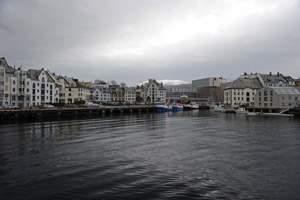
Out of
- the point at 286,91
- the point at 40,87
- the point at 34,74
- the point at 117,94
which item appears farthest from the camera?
the point at 117,94

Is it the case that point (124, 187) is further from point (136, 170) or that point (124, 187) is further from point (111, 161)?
point (111, 161)

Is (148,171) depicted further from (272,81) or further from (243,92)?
(272,81)

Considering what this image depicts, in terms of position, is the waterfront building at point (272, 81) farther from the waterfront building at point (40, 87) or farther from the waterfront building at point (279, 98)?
the waterfront building at point (40, 87)

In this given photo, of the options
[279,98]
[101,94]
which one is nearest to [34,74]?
[101,94]

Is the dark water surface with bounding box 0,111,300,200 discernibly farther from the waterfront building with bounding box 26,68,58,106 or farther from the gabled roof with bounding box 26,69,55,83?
the gabled roof with bounding box 26,69,55,83

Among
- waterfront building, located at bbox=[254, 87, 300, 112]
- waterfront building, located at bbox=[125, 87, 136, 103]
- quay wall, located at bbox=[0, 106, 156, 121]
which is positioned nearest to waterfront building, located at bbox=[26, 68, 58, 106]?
quay wall, located at bbox=[0, 106, 156, 121]

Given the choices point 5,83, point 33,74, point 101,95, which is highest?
point 33,74

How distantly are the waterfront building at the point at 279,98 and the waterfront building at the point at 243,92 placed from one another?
34.7 m

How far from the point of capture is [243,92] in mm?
143625

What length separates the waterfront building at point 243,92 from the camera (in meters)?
143

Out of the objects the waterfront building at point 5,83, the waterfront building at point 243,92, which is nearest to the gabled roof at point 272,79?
the waterfront building at point 243,92

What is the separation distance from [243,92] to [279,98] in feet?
146

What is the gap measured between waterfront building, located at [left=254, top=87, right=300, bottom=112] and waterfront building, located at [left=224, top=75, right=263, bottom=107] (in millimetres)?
34677

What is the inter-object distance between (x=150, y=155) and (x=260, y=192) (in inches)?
472
